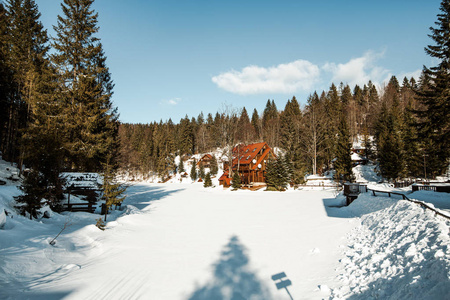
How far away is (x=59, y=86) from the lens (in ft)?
67.3

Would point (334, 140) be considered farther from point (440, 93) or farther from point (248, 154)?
point (440, 93)

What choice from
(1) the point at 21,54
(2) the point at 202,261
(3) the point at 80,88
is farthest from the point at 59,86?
(2) the point at 202,261

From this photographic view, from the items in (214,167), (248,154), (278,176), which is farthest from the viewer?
(214,167)

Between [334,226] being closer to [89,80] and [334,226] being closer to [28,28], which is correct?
[89,80]

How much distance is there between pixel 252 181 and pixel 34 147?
35.9 m

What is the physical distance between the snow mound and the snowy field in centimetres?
3

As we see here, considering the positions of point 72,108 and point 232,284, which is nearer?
point 232,284

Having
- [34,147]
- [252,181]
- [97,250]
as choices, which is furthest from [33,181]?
[252,181]

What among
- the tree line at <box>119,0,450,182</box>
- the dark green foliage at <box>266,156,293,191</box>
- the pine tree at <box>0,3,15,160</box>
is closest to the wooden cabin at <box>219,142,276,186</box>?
the tree line at <box>119,0,450,182</box>

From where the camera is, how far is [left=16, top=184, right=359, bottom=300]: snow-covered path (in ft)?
A: 19.4

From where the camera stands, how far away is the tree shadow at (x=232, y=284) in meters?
5.81

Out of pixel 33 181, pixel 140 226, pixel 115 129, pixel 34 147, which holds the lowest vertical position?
pixel 140 226

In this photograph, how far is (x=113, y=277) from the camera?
260 inches

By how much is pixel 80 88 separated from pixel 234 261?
2104cm
